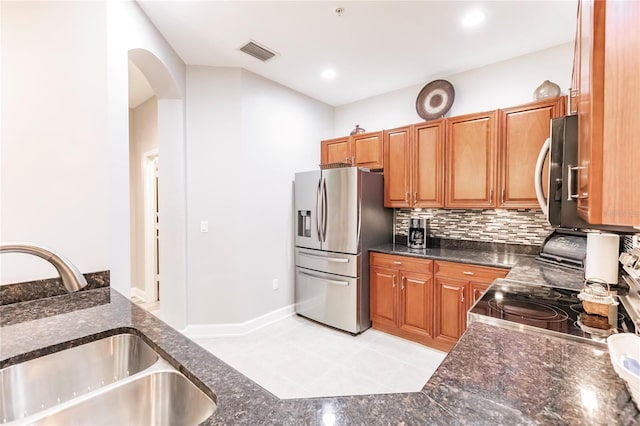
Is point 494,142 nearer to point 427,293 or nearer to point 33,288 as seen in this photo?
point 427,293

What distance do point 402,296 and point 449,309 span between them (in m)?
0.45

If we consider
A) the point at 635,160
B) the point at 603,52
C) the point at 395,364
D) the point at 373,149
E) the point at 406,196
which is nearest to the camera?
the point at 635,160

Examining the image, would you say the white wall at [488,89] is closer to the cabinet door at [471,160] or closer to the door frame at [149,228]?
the cabinet door at [471,160]

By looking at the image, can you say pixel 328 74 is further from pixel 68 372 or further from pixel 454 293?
pixel 68 372

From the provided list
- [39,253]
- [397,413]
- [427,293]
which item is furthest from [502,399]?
[427,293]

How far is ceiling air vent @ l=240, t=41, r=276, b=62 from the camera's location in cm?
255

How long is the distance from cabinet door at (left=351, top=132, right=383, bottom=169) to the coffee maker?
753mm

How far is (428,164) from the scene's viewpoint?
2.93 metres

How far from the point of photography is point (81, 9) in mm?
1454

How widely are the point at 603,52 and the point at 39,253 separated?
1.48 m

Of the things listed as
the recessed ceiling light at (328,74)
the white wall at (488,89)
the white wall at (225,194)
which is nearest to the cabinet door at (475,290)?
the white wall at (488,89)

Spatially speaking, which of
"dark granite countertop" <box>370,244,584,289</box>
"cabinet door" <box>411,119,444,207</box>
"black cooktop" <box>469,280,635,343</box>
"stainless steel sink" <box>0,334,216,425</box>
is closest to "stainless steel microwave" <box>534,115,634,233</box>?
"black cooktop" <box>469,280,635,343</box>

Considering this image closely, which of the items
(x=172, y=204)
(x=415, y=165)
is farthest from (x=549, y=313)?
(x=172, y=204)

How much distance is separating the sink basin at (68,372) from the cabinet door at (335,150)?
117 inches
